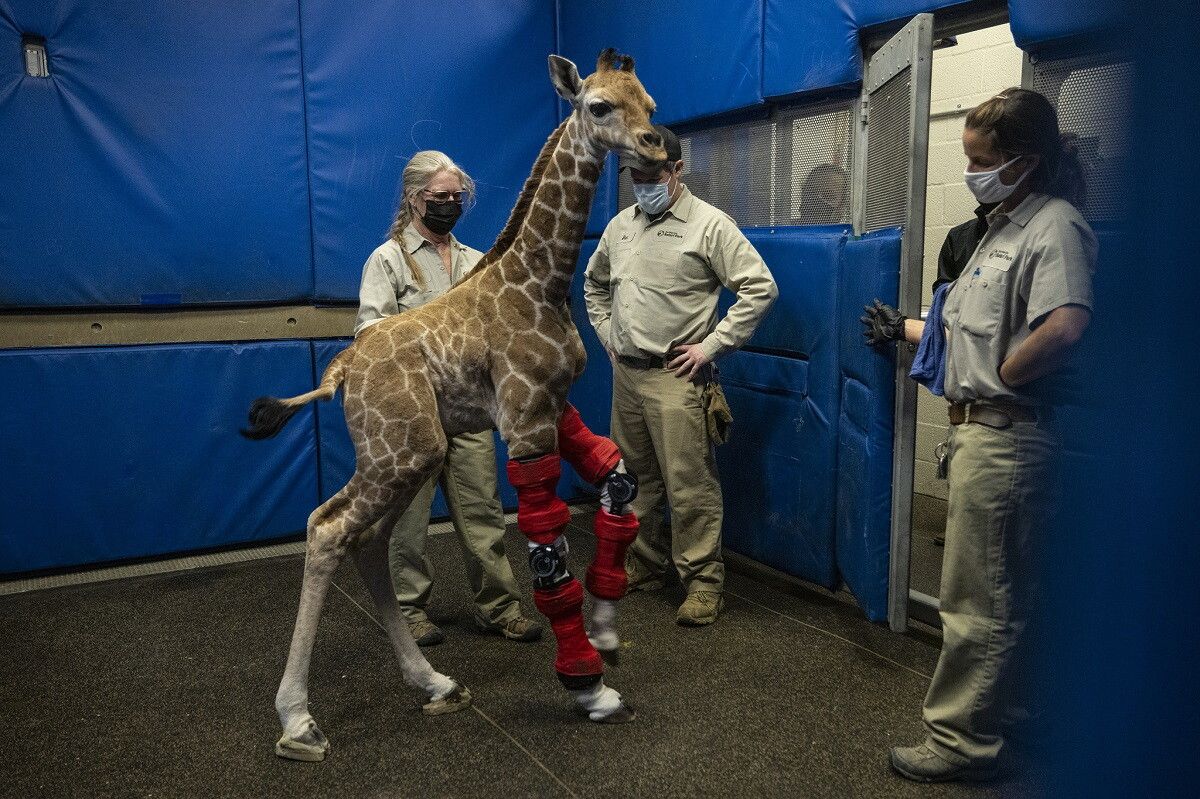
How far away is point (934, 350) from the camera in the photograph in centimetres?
220

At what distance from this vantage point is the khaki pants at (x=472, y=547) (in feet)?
9.93

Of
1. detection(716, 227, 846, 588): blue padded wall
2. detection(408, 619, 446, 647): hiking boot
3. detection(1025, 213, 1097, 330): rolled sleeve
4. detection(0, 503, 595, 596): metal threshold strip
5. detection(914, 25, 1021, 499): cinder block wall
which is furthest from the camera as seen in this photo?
detection(914, 25, 1021, 499): cinder block wall

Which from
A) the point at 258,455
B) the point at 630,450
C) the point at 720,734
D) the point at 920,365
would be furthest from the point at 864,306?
the point at 258,455

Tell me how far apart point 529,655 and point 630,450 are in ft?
2.85

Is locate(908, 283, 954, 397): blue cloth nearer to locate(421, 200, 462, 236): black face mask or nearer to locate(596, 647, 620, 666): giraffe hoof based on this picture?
locate(596, 647, 620, 666): giraffe hoof

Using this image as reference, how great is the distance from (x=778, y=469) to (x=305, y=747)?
6.38 feet

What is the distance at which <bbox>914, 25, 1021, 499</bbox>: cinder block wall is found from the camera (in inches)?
160

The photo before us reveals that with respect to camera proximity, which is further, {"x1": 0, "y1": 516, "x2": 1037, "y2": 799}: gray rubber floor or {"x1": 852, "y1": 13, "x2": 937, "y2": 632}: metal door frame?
{"x1": 852, "y1": 13, "x2": 937, "y2": 632}: metal door frame

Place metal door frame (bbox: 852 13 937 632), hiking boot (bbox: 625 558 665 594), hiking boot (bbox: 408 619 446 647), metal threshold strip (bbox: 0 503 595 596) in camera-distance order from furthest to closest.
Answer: metal threshold strip (bbox: 0 503 595 596) → hiking boot (bbox: 625 558 665 594) → hiking boot (bbox: 408 619 446 647) → metal door frame (bbox: 852 13 937 632)

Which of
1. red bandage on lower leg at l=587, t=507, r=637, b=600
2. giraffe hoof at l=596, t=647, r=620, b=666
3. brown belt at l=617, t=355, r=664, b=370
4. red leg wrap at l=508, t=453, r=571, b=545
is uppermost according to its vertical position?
brown belt at l=617, t=355, r=664, b=370

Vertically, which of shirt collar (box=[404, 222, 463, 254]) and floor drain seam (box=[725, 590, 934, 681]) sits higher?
shirt collar (box=[404, 222, 463, 254])

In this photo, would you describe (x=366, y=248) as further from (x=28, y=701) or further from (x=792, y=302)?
(x=28, y=701)

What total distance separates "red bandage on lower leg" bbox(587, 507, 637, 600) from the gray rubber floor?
0.38m

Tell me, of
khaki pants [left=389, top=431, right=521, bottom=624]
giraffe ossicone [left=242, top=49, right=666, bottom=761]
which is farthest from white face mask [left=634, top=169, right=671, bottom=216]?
khaki pants [left=389, top=431, right=521, bottom=624]
